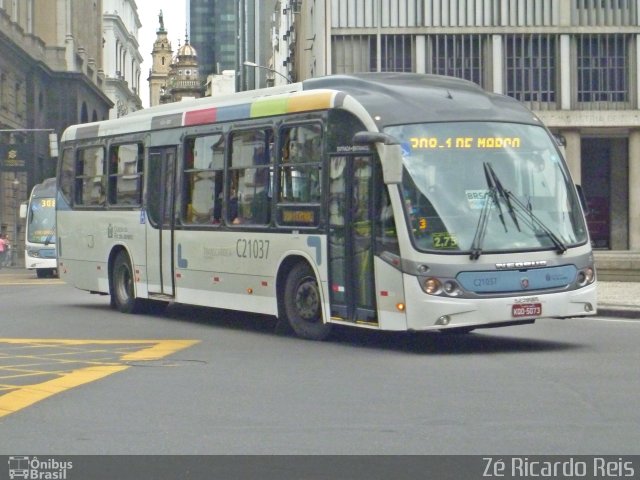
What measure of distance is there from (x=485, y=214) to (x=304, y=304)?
9.44 feet

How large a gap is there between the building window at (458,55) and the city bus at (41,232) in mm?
14698

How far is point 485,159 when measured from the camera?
1505cm

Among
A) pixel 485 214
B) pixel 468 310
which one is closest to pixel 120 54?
pixel 485 214

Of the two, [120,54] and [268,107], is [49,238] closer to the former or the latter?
[268,107]

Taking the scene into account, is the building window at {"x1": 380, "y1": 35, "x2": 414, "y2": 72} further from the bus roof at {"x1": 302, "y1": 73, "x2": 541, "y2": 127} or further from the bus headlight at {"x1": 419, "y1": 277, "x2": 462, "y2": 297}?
the bus headlight at {"x1": 419, "y1": 277, "x2": 462, "y2": 297}

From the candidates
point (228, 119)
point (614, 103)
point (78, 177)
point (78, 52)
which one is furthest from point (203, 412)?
point (78, 52)

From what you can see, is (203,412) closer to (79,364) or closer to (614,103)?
(79,364)

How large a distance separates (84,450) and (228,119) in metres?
10.3

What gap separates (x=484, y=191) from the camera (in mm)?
14844

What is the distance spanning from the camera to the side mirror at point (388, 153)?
1452 cm

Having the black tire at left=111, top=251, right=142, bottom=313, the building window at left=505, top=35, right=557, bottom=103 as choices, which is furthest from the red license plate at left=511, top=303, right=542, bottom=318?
the building window at left=505, top=35, right=557, bottom=103

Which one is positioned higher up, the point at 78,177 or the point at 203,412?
the point at 78,177

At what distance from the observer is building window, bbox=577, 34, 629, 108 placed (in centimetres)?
5116
